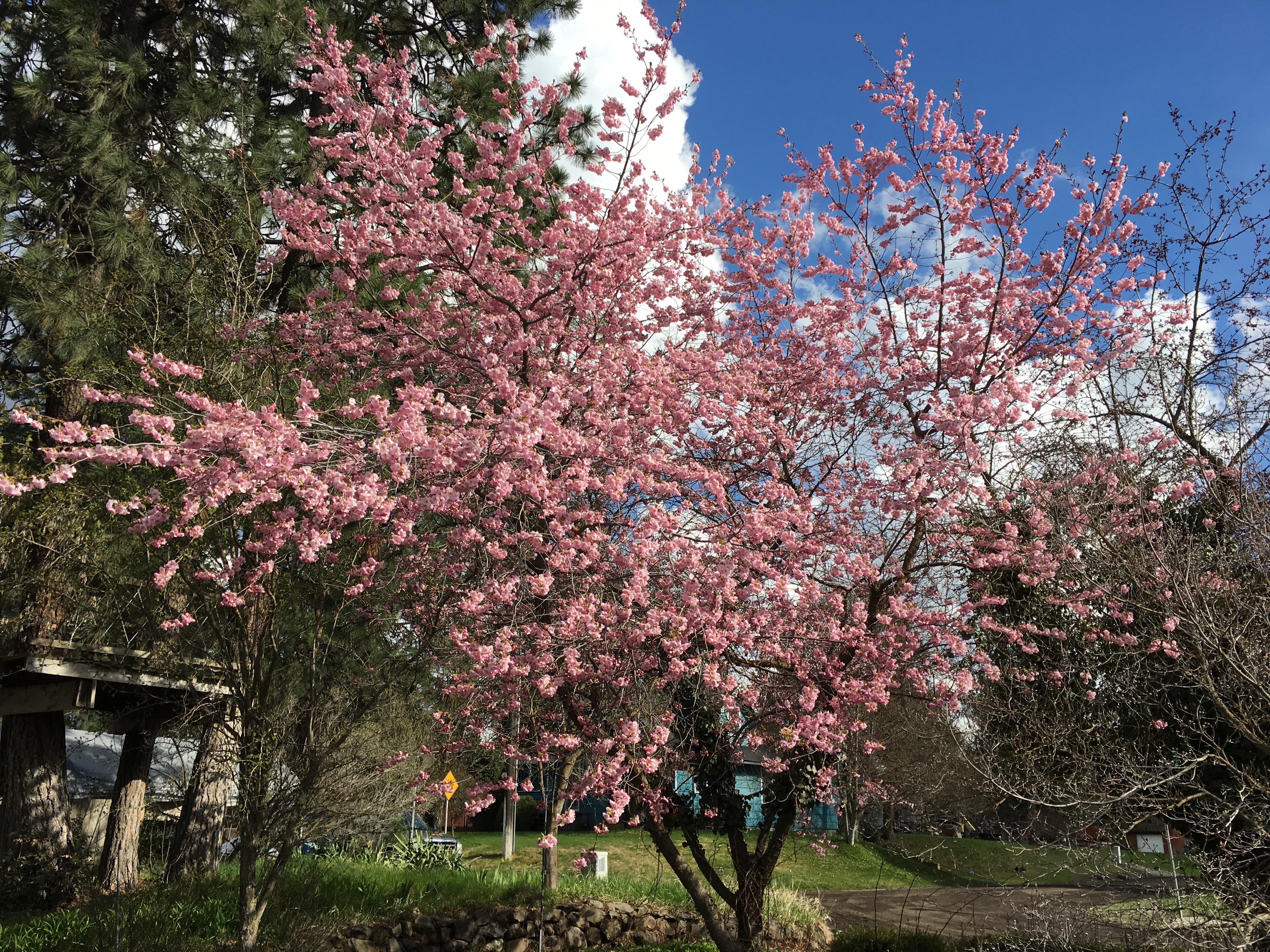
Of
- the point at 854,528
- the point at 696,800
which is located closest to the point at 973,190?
the point at 854,528

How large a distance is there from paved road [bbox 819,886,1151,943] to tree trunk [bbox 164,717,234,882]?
728 cm

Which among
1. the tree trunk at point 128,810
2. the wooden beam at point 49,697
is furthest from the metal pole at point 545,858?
the wooden beam at point 49,697

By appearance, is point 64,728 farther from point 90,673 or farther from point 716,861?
point 716,861

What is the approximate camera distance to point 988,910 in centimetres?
1443

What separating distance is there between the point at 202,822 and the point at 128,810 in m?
1.36

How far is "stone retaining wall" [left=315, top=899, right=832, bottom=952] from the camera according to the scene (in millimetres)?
8195

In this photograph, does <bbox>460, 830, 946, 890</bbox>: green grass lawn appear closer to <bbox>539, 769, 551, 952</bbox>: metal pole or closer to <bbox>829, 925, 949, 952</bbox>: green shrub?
<bbox>539, 769, 551, 952</bbox>: metal pole

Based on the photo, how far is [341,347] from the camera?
22.5ft

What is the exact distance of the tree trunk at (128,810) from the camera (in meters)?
10.4

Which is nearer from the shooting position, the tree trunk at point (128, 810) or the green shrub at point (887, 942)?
the green shrub at point (887, 942)

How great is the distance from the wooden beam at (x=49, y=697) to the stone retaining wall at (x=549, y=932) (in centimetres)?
440

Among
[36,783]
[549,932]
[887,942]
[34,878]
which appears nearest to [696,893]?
[887,942]

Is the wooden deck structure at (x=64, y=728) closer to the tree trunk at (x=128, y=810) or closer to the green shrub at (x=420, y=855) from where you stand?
the tree trunk at (x=128, y=810)

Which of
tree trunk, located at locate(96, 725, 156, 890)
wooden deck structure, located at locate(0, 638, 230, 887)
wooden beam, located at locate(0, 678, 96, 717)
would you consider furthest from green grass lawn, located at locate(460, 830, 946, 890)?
wooden beam, located at locate(0, 678, 96, 717)
